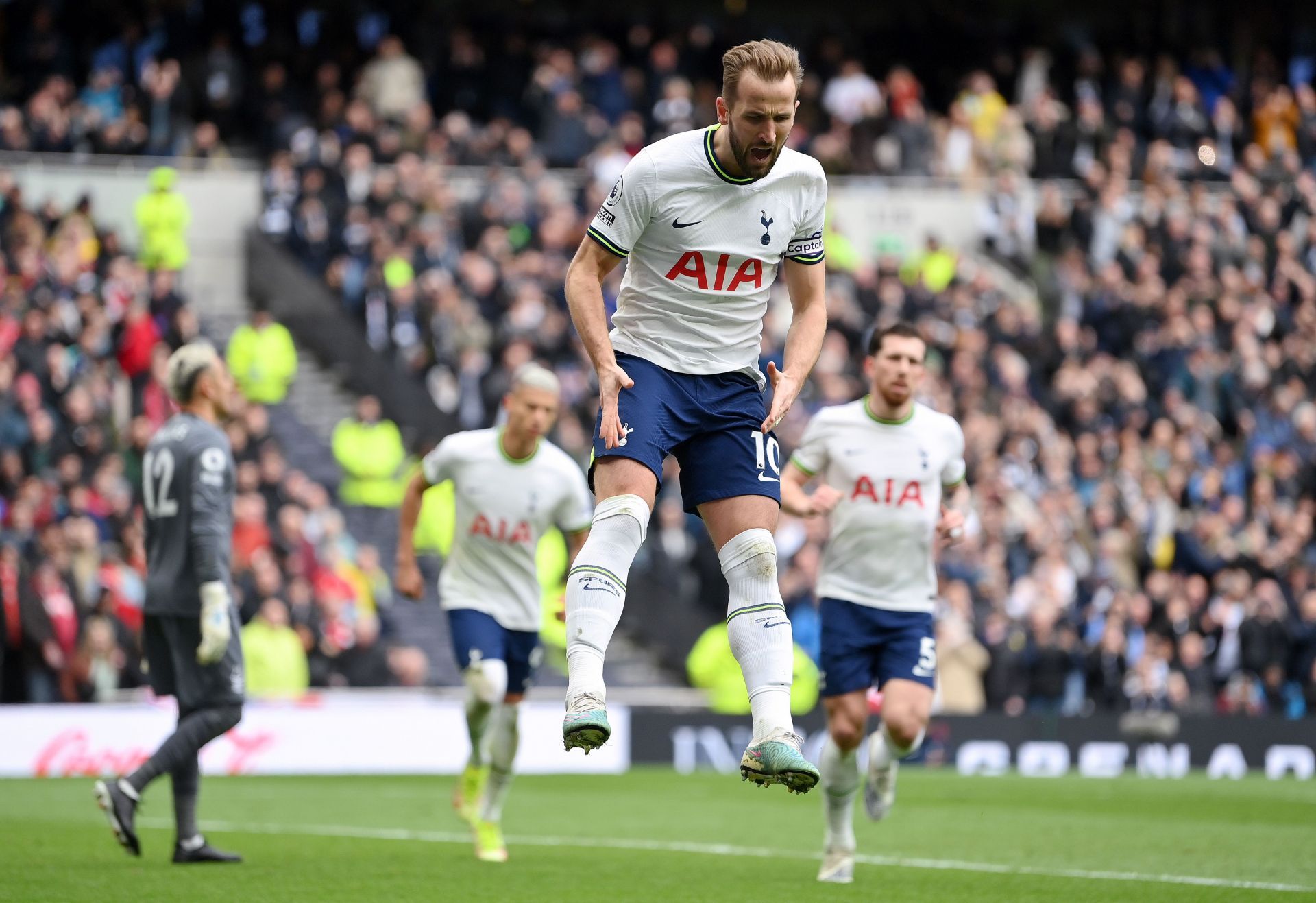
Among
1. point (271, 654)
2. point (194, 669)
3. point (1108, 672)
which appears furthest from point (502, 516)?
point (1108, 672)

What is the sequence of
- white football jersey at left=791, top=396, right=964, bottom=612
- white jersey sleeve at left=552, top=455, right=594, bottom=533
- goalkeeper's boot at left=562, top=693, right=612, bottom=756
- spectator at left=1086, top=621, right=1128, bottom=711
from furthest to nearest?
1. spectator at left=1086, top=621, right=1128, bottom=711
2. white jersey sleeve at left=552, top=455, right=594, bottom=533
3. white football jersey at left=791, top=396, right=964, bottom=612
4. goalkeeper's boot at left=562, top=693, right=612, bottom=756

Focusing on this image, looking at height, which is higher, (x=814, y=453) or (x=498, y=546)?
(x=814, y=453)

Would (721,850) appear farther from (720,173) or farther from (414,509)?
(720,173)

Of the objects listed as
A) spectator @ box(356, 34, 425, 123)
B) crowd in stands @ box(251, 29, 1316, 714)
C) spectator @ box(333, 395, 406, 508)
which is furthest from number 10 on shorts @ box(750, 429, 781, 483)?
spectator @ box(356, 34, 425, 123)

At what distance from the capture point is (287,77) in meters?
28.0

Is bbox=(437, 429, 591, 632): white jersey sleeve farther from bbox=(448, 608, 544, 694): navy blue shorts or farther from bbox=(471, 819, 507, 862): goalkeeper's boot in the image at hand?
bbox=(471, 819, 507, 862): goalkeeper's boot

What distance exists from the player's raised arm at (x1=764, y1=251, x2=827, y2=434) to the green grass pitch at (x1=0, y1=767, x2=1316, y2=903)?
91.6 inches

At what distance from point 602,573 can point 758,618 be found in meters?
0.61

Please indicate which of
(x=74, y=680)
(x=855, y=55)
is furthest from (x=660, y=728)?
(x=855, y=55)

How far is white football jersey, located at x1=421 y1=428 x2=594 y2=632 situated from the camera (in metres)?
11.9

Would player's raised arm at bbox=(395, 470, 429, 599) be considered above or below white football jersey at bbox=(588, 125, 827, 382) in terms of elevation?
below

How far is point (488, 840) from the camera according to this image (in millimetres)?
10969

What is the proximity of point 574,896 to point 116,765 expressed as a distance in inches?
410

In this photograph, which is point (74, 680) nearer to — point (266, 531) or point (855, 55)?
point (266, 531)
